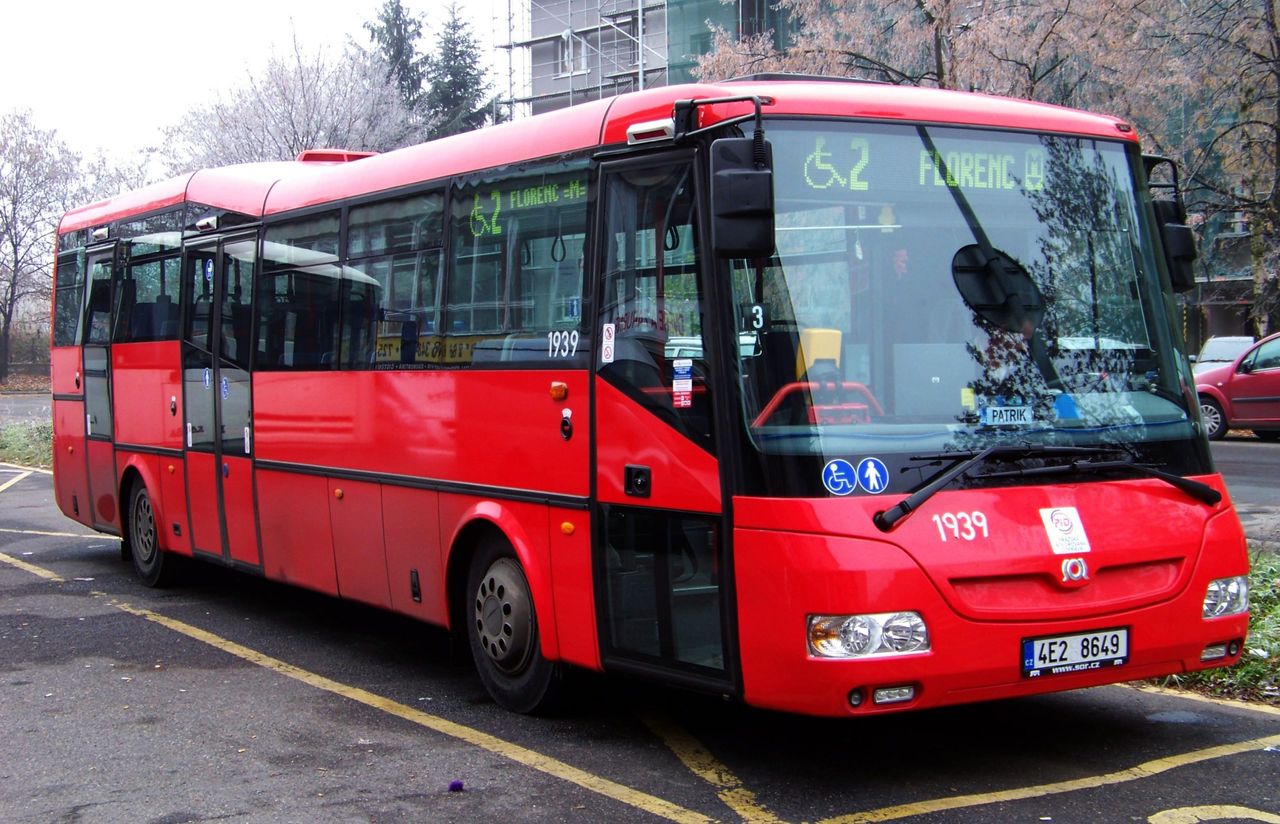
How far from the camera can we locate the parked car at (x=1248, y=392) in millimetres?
22969

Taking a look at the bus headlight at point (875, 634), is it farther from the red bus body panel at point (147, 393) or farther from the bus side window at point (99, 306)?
the bus side window at point (99, 306)

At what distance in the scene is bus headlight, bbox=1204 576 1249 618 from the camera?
242 inches

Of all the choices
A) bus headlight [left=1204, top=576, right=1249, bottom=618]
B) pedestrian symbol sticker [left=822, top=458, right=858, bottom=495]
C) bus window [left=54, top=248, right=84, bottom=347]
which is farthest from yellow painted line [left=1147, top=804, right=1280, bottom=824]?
bus window [left=54, top=248, right=84, bottom=347]

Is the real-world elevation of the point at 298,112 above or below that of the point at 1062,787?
above

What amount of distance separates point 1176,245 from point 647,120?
2.53 metres

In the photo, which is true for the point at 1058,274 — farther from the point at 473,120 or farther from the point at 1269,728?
the point at 473,120

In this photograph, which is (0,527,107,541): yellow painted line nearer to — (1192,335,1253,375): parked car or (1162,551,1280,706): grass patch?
(1162,551,1280,706): grass patch

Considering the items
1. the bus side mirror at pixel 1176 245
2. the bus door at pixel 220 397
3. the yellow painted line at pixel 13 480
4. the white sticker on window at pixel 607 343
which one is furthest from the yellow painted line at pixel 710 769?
the yellow painted line at pixel 13 480

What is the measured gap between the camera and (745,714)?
7332mm

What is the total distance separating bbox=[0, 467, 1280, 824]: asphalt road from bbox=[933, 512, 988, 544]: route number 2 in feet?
3.47

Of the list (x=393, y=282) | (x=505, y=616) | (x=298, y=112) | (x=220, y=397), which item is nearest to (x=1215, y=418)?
(x=220, y=397)

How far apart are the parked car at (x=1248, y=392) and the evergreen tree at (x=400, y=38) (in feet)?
151

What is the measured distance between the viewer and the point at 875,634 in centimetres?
549

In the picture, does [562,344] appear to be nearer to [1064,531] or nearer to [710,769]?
[710,769]
